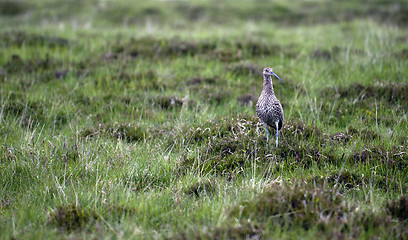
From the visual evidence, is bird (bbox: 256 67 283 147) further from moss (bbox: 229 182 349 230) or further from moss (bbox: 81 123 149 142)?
moss (bbox: 81 123 149 142)

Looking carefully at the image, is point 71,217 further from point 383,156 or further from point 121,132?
point 383,156

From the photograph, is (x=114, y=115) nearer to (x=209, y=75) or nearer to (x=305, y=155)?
(x=209, y=75)

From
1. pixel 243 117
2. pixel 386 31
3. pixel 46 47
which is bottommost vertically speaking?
pixel 243 117

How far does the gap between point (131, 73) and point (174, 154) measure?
3910mm

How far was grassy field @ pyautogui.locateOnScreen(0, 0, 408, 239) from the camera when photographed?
134 inches

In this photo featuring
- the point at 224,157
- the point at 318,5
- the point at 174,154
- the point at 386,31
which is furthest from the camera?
the point at 318,5

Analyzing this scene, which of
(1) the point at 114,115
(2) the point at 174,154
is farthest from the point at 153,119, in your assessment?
(2) the point at 174,154

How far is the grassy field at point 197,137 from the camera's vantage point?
3.40 metres

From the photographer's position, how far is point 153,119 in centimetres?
633

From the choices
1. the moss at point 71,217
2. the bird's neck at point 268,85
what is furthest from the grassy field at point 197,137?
the bird's neck at point 268,85

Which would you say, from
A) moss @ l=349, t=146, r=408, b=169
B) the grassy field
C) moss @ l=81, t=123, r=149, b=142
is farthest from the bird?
moss @ l=81, t=123, r=149, b=142

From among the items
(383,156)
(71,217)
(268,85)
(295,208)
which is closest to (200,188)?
(295,208)

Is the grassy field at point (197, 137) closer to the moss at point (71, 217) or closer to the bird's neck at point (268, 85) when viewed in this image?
the moss at point (71, 217)

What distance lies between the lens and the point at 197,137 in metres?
5.36
